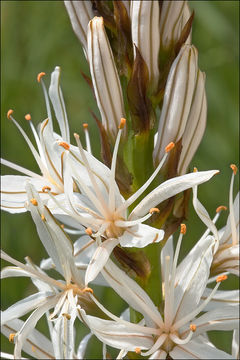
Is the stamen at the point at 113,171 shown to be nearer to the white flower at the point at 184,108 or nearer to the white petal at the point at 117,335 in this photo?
the white flower at the point at 184,108

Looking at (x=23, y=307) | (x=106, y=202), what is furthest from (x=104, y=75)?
(x=23, y=307)

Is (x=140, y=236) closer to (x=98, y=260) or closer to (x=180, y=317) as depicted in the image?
(x=98, y=260)

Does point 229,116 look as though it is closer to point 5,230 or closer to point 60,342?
point 5,230

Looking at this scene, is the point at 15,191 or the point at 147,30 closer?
the point at 147,30

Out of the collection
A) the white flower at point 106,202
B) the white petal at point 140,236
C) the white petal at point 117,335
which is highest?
the white flower at point 106,202

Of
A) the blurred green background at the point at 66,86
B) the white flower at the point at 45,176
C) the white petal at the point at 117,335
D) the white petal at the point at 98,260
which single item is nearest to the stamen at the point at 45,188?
the white flower at the point at 45,176
